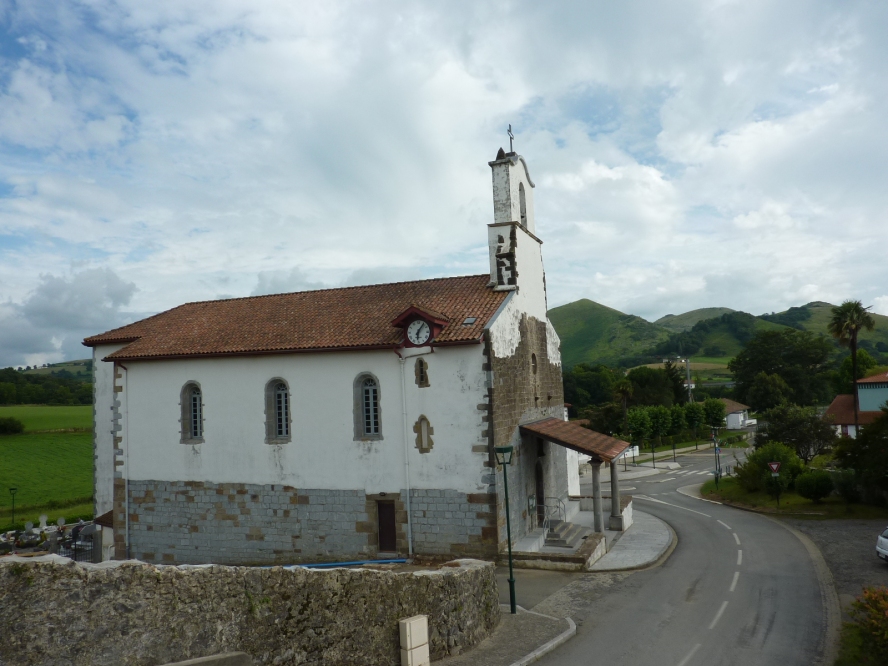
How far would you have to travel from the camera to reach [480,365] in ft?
59.3

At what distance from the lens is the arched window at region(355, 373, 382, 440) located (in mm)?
19438

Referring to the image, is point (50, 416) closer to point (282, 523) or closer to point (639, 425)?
point (282, 523)

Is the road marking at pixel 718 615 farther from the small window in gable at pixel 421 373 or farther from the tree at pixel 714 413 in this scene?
the tree at pixel 714 413

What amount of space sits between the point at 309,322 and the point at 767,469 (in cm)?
2220

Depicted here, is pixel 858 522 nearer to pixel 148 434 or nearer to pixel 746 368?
pixel 148 434

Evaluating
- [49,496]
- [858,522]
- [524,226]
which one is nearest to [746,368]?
[858,522]

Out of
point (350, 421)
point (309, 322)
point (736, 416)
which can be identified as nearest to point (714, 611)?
point (350, 421)

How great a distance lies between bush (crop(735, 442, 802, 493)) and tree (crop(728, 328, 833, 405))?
180ft

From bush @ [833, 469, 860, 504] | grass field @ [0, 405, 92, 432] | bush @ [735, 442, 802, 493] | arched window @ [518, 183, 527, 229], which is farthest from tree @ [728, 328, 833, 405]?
grass field @ [0, 405, 92, 432]

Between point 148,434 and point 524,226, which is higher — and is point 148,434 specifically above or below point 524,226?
below

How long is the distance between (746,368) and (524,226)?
7301 centimetres

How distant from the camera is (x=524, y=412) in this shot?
20.6 m

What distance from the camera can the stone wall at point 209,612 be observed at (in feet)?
22.5

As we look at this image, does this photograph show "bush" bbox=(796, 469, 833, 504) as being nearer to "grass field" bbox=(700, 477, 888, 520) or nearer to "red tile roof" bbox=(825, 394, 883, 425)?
"grass field" bbox=(700, 477, 888, 520)
